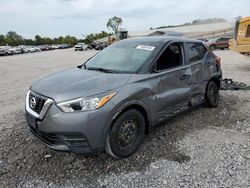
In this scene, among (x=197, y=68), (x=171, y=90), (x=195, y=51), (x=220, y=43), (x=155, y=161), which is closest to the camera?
(x=155, y=161)

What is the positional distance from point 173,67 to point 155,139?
1228 millimetres

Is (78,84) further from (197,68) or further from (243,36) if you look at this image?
(243,36)

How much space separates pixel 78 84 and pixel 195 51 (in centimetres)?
265

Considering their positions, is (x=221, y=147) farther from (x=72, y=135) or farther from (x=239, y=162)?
(x=72, y=135)

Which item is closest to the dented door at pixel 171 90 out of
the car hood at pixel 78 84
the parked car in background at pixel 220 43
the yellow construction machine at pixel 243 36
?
the car hood at pixel 78 84

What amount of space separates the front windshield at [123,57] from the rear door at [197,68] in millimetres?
994

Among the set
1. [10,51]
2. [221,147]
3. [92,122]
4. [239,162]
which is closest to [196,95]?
[221,147]

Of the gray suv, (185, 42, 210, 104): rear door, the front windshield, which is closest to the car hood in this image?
the gray suv

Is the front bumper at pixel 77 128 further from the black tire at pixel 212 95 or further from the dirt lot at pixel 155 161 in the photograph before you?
the black tire at pixel 212 95

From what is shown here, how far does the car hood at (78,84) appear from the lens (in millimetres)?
2953

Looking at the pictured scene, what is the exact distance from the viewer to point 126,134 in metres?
3.30

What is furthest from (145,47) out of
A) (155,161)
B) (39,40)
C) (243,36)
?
(39,40)

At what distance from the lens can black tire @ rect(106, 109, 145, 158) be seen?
10.2 feet

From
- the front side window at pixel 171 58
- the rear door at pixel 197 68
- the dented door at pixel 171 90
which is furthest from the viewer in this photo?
the rear door at pixel 197 68
